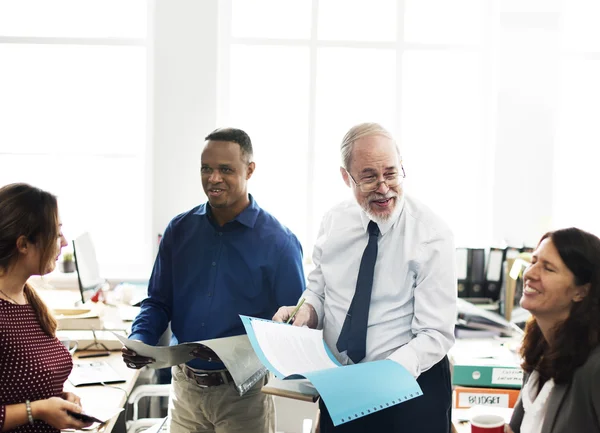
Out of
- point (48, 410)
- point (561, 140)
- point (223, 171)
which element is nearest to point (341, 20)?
point (561, 140)

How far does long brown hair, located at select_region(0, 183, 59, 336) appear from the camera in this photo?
1887 millimetres

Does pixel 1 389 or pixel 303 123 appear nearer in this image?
pixel 1 389

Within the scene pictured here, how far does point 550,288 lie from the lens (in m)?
1.85

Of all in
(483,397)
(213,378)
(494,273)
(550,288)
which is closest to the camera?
(550,288)

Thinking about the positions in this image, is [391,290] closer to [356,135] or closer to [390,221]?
[390,221]

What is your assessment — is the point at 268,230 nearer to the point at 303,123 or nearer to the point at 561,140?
the point at 303,123

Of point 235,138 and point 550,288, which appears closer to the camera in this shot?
point 550,288

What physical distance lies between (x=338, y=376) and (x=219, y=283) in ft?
2.72

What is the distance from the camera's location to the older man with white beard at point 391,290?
5.90 ft

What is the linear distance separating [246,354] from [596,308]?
0.97 metres

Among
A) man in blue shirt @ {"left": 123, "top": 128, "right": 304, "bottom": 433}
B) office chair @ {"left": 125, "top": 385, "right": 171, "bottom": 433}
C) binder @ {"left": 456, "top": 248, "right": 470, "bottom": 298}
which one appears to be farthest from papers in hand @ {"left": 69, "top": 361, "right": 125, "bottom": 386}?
binder @ {"left": 456, "top": 248, "right": 470, "bottom": 298}

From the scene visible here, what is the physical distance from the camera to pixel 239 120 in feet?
14.8

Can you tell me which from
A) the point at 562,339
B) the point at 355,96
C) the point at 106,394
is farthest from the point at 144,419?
the point at 355,96

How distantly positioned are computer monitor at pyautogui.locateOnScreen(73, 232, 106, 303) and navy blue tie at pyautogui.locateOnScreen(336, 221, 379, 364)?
5.75ft
